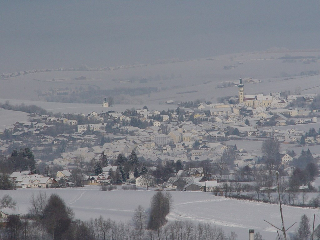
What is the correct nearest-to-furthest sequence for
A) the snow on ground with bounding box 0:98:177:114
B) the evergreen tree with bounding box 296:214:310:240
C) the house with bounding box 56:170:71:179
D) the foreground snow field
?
the evergreen tree with bounding box 296:214:310:240, the foreground snow field, the house with bounding box 56:170:71:179, the snow on ground with bounding box 0:98:177:114

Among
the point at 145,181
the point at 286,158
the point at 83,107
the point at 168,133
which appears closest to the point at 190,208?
the point at 145,181

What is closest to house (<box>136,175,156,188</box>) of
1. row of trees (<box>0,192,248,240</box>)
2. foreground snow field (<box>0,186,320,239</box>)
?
foreground snow field (<box>0,186,320,239</box>)

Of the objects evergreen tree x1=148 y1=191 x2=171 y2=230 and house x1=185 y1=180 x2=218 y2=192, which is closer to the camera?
evergreen tree x1=148 y1=191 x2=171 y2=230

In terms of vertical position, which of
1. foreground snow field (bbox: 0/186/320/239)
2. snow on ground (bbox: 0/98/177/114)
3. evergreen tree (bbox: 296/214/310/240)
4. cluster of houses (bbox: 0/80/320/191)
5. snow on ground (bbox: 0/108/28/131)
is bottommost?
evergreen tree (bbox: 296/214/310/240)

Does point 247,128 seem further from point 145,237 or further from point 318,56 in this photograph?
point 318,56

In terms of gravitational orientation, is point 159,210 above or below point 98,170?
below

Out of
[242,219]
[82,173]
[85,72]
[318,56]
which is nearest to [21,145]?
[82,173]

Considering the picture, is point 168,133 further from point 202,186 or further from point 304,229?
point 304,229

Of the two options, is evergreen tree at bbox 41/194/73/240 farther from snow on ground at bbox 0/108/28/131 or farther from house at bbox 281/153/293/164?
snow on ground at bbox 0/108/28/131

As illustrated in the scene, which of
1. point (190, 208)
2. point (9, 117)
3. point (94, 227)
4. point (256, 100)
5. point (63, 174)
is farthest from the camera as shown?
point (256, 100)
